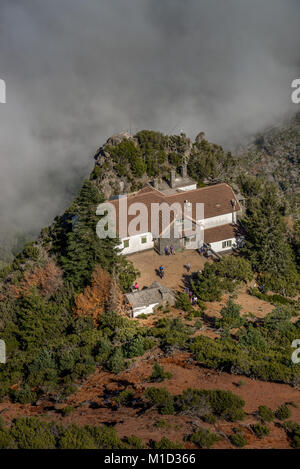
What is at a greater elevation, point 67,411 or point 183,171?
point 183,171

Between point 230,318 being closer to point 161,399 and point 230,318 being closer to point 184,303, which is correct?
point 184,303

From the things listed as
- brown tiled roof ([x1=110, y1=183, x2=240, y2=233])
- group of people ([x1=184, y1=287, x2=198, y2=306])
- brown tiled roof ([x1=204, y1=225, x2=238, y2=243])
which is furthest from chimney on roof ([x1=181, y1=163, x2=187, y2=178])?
group of people ([x1=184, y1=287, x2=198, y2=306])

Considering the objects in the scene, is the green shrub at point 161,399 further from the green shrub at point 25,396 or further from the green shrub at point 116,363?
the green shrub at point 25,396

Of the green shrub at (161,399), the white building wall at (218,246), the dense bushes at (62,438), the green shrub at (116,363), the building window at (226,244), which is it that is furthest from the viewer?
the building window at (226,244)

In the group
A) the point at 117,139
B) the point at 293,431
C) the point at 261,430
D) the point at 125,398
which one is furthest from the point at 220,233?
the point at 261,430

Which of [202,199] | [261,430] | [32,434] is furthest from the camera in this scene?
[202,199]

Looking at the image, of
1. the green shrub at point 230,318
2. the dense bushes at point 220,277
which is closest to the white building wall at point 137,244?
the dense bushes at point 220,277

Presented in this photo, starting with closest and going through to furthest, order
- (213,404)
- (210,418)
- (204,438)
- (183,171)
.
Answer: (204,438) < (210,418) < (213,404) < (183,171)
